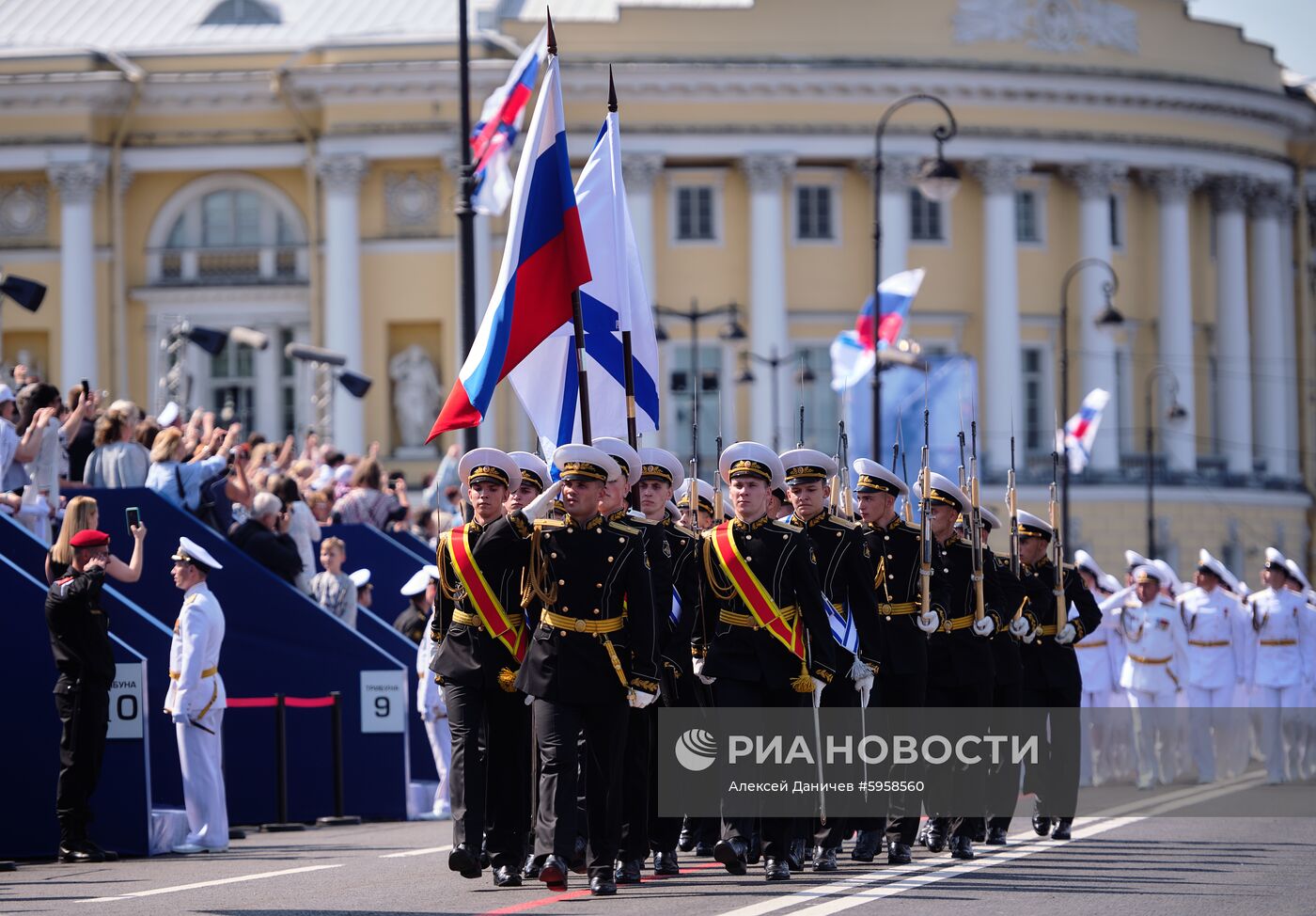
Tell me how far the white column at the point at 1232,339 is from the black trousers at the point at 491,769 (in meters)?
49.9

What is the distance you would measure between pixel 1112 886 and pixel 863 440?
116 feet

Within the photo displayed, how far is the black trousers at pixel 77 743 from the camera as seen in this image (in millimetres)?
14711

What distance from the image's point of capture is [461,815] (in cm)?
1241

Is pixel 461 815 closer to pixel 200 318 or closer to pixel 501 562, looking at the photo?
pixel 501 562

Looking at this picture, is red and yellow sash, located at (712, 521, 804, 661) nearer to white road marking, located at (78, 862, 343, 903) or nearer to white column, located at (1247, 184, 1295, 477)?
white road marking, located at (78, 862, 343, 903)

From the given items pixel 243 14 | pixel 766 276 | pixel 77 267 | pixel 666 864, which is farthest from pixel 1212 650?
pixel 243 14

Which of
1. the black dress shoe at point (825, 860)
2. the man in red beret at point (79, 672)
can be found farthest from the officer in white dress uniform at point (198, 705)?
the black dress shoe at point (825, 860)

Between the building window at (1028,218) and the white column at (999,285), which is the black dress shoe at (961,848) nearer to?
the white column at (999,285)

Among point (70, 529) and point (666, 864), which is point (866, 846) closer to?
point (666, 864)

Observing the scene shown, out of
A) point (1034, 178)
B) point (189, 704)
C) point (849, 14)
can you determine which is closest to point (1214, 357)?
point (1034, 178)

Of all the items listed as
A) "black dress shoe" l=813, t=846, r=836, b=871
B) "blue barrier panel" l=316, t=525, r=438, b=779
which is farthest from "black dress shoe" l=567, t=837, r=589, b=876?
"blue barrier panel" l=316, t=525, r=438, b=779

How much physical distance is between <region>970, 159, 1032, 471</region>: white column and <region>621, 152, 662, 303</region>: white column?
687 cm

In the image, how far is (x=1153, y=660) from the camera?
23328 mm

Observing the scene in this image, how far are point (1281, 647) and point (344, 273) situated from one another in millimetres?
33542
